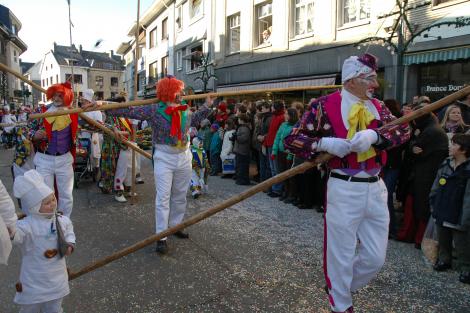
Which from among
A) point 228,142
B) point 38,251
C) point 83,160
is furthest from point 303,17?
point 38,251

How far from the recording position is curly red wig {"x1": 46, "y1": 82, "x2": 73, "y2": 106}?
186 inches

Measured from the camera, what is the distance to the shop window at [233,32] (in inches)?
746

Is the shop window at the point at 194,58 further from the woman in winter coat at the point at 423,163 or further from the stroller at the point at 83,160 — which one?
the woman in winter coat at the point at 423,163

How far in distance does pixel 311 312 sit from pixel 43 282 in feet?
6.74

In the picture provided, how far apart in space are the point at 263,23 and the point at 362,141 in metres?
15.3

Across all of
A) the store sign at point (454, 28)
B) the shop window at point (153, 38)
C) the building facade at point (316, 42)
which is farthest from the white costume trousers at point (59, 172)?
the shop window at point (153, 38)

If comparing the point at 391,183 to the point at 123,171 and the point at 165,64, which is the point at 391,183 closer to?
the point at 123,171

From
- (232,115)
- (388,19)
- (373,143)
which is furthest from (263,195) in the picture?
(388,19)

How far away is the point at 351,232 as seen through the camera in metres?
2.88

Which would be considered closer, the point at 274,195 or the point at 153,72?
the point at 274,195

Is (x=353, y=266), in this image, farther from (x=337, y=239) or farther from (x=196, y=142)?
(x=196, y=142)

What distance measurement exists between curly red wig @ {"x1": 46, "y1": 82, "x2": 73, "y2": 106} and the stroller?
4.15 metres

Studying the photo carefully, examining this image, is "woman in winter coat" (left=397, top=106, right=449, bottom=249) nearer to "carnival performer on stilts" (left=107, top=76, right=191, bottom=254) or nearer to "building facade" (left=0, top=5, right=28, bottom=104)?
"carnival performer on stilts" (left=107, top=76, right=191, bottom=254)

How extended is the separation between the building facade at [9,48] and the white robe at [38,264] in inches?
1327
